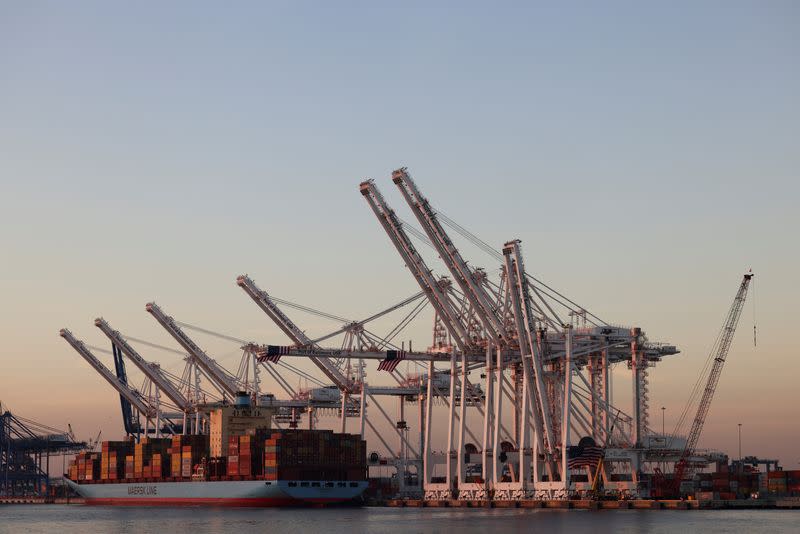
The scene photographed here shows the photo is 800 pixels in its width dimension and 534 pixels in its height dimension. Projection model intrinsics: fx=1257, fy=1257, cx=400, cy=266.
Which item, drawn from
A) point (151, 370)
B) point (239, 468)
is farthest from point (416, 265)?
point (151, 370)

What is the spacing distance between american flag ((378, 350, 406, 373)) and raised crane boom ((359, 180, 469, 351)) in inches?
202

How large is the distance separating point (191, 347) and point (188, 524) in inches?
1581

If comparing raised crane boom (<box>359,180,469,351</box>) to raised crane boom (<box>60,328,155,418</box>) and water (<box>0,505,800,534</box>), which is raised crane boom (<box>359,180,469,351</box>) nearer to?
water (<box>0,505,800,534</box>)

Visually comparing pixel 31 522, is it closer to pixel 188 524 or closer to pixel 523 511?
pixel 188 524

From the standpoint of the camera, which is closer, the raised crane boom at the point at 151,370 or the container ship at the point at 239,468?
the container ship at the point at 239,468

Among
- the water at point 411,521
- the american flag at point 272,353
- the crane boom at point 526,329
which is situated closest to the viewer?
the water at point 411,521

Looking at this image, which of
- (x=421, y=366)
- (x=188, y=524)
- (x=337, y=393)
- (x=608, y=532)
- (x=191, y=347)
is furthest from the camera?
(x=337, y=393)

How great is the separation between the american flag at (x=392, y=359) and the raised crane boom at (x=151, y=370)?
120ft

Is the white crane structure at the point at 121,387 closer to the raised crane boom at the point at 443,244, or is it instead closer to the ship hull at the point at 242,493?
the ship hull at the point at 242,493

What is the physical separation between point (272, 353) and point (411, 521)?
20.7m

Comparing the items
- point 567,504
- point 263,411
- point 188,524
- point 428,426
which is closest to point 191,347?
point 263,411

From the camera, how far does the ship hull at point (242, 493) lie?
92.1 meters

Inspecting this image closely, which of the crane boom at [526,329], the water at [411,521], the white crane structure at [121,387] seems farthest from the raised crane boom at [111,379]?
the crane boom at [526,329]

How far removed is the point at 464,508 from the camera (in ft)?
297
